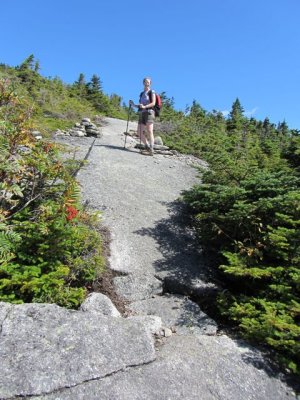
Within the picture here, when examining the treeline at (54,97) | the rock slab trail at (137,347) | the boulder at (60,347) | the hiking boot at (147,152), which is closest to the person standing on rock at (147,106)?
the hiking boot at (147,152)

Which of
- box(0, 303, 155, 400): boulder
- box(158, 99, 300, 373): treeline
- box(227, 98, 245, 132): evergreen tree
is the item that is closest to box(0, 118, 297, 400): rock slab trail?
box(0, 303, 155, 400): boulder

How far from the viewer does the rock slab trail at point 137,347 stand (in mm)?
3105

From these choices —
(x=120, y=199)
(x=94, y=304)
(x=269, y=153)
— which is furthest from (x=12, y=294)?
(x=269, y=153)

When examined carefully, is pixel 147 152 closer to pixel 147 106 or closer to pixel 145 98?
pixel 147 106

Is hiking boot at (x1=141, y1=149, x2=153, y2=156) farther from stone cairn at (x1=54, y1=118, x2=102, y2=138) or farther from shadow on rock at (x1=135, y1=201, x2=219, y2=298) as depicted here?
shadow on rock at (x1=135, y1=201, x2=219, y2=298)

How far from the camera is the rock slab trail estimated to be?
3.11 m

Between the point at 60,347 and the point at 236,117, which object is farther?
the point at 236,117

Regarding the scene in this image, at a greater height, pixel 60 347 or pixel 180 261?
pixel 180 261

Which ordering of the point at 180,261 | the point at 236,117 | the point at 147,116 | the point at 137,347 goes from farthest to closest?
1. the point at 236,117
2. the point at 147,116
3. the point at 180,261
4. the point at 137,347

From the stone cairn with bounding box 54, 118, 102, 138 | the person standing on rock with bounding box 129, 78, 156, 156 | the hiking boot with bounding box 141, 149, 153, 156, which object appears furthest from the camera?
the stone cairn with bounding box 54, 118, 102, 138

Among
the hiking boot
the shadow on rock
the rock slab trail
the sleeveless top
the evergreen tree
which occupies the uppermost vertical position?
the evergreen tree

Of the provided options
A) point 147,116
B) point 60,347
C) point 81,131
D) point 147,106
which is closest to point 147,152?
point 147,116

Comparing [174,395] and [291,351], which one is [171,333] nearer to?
[174,395]

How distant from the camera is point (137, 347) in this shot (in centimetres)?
362
